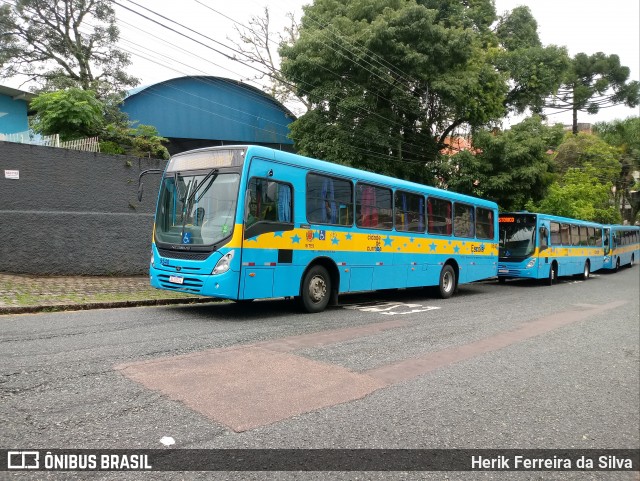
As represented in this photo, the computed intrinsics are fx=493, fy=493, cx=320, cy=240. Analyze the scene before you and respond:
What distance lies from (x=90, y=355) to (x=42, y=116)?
10940mm

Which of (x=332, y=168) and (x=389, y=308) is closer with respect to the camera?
(x=332, y=168)

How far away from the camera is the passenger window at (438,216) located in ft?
43.6

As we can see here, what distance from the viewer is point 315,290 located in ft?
31.9

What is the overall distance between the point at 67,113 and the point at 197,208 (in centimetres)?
769

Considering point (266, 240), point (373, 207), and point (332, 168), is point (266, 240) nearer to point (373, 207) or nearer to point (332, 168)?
point (332, 168)

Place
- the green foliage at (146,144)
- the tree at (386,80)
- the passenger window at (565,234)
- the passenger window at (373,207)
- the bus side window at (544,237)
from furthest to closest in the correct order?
the passenger window at (565,234) → the tree at (386,80) → the bus side window at (544,237) → the green foliage at (146,144) → the passenger window at (373,207)

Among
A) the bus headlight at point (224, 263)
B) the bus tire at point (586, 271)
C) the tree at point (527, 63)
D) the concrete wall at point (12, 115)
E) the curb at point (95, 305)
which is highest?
the tree at point (527, 63)

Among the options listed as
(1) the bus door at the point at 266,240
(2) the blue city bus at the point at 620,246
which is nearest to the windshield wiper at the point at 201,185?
(1) the bus door at the point at 266,240

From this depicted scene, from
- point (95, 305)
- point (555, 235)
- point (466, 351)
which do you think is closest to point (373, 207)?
point (466, 351)

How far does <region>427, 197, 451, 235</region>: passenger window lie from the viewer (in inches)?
523

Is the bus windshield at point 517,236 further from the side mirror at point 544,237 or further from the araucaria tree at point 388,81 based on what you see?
the araucaria tree at point 388,81

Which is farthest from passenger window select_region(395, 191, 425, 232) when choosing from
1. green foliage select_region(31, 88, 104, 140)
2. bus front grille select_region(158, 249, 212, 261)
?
green foliage select_region(31, 88, 104, 140)

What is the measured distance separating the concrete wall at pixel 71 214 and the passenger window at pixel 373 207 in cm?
698

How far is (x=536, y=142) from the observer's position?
22.6m
